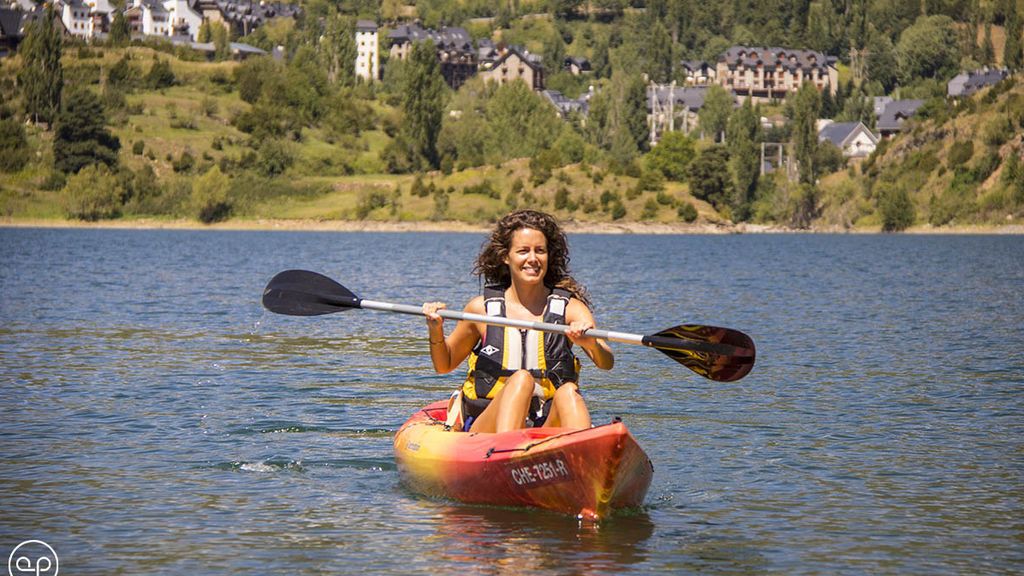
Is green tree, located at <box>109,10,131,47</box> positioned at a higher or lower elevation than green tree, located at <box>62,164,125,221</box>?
higher

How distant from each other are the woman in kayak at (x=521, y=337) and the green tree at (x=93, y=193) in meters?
120

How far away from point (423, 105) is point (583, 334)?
125074mm

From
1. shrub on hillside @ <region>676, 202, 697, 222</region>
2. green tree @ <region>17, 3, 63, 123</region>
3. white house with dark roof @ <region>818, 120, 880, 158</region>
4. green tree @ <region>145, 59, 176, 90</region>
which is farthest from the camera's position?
white house with dark roof @ <region>818, 120, 880, 158</region>

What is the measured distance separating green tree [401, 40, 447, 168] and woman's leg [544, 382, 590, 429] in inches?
4785

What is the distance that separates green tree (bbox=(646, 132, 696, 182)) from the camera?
14238cm

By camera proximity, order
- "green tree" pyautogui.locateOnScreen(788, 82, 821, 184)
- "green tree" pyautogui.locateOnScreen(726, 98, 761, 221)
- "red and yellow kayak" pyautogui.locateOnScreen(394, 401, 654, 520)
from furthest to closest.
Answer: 1. "green tree" pyautogui.locateOnScreen(788, 82, 821, 184)
2. "green tree" pyautogui.locateOnScreen(726, 98, 761, 221)
3. "red and yellow kayak" pyautogui.locateOnScreen(394, 401, 654, 520)

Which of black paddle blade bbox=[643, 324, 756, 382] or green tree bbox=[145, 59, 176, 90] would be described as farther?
green tree bbox=[145, 59, 176, 90]

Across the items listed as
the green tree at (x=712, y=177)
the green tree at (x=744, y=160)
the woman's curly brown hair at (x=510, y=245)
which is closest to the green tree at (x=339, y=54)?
the green tree at (x=712, y=177)

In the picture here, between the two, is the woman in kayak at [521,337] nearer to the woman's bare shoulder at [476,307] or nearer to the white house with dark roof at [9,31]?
the woman's bare shoulder at [476,307]

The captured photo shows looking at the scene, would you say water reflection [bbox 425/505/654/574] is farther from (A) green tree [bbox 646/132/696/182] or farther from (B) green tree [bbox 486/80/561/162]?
(B) green tree [bbox 486/80/561/162]

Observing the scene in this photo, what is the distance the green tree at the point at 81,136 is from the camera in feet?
435

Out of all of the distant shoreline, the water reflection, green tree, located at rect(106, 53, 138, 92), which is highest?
the water reflection

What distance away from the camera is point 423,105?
136 meters

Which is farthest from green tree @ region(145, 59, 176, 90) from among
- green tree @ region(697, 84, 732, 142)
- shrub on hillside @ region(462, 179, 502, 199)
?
green tree @ region(697, 84, 732, 142)
